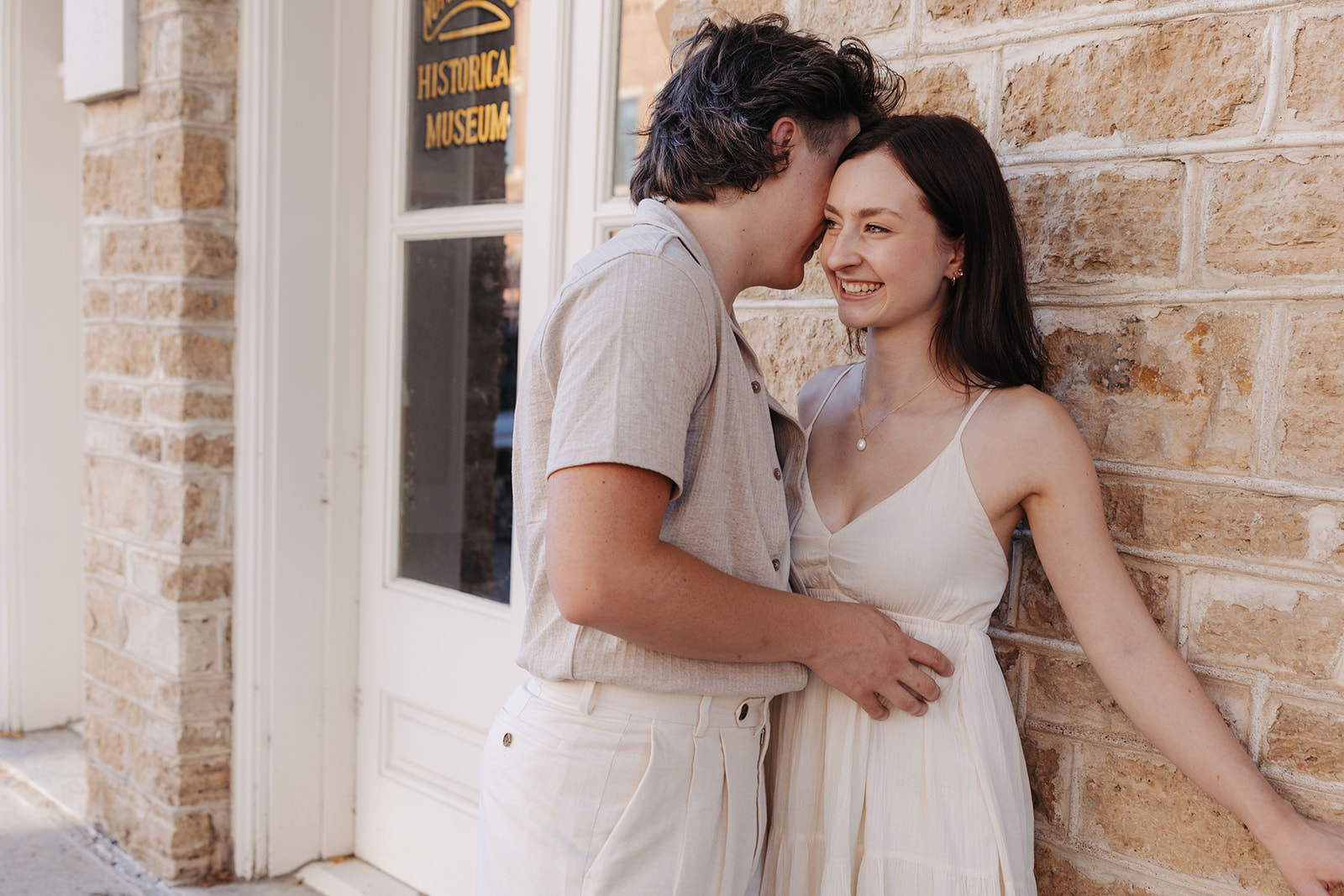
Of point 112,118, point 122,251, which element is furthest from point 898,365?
point 112,118

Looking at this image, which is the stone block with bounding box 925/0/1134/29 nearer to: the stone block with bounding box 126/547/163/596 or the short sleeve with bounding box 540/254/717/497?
the short sleeve with bounding box 540/254/717/497

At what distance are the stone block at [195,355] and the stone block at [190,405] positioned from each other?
1.6 inches

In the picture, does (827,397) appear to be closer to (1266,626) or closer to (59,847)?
(1266,626)

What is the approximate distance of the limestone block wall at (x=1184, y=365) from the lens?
1409mm

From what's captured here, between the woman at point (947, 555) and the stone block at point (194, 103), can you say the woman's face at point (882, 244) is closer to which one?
the woman at point (947, 555)

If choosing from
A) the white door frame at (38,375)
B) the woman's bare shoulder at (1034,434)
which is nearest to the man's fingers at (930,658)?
the woman's bare shoulder at (1034,434)

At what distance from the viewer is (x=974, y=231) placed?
1540 millimetres

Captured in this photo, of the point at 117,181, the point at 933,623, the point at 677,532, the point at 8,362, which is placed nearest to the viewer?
the point at 677,532

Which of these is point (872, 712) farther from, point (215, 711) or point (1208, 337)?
point (215, 711)

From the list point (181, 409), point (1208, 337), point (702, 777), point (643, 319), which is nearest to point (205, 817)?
point (181, 409)

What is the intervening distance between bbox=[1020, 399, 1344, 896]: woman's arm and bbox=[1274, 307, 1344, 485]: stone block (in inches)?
9.5

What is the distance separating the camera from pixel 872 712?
1.49 m

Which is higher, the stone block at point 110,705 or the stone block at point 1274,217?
the stone block at point 1274,217

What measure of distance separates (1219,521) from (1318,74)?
0.57 meters
